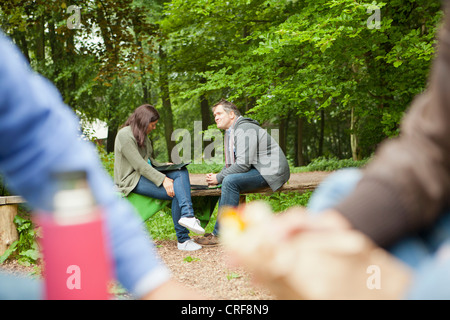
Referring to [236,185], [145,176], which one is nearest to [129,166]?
[145,176]

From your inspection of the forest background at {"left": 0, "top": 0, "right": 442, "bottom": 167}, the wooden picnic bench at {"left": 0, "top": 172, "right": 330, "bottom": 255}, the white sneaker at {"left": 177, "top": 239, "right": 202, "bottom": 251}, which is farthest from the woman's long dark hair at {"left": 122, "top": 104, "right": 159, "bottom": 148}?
the forest background at {"left": 0, "top": 0, "right": 442, "bottom": 167}

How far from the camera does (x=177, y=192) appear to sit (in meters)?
5.19

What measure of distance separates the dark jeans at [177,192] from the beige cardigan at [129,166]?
8 cm

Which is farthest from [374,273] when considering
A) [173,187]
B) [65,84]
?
[65,84]

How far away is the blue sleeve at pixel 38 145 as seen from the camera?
622 mm

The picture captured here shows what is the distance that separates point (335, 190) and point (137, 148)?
4.56 m

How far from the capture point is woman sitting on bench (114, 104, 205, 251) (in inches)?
203

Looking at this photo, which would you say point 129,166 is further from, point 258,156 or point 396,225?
point 396,225

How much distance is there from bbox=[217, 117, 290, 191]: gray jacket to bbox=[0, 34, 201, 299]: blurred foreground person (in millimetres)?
4656

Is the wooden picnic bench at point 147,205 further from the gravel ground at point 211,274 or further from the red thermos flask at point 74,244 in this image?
the red thermos flask at point 74,244
